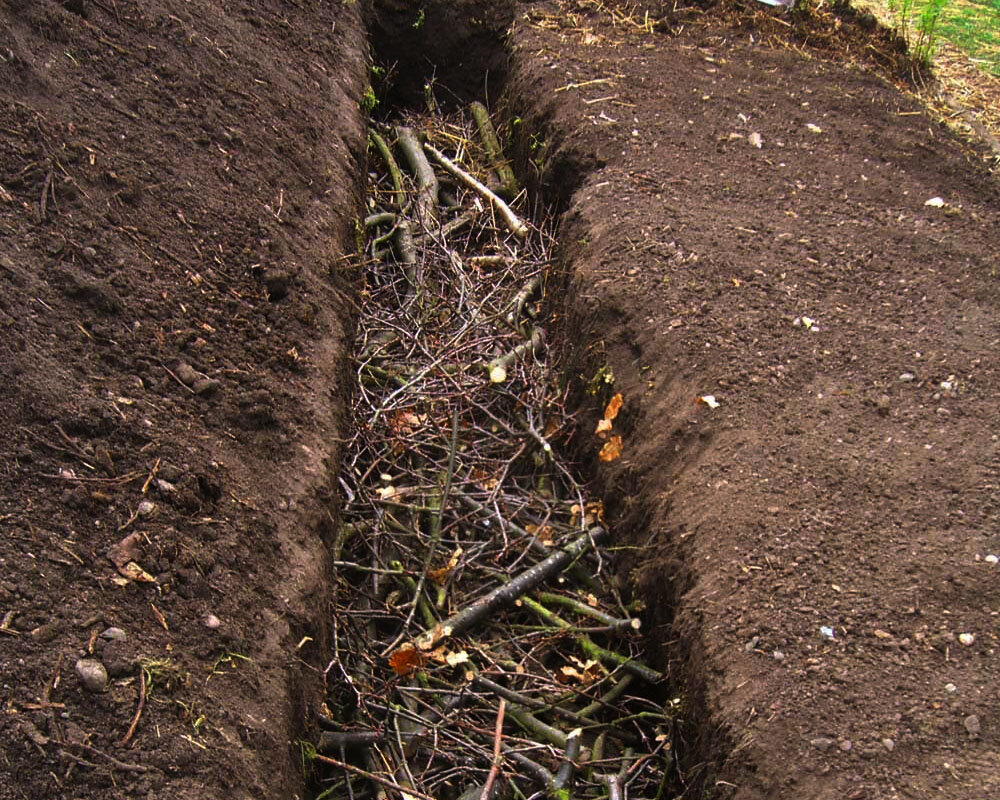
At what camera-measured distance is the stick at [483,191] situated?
4.21m

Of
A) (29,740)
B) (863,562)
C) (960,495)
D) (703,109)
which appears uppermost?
(703,109)

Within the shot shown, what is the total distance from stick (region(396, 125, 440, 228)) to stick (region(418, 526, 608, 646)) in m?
1.87

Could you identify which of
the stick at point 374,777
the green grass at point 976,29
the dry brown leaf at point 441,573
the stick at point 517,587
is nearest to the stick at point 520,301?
the stick at point 517,587

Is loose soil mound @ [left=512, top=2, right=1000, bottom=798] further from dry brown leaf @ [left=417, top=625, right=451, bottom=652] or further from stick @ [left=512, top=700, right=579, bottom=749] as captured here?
dry brown leaf @ [left=417, top=625, right=451, bottom=652]

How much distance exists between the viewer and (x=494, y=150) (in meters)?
4.74

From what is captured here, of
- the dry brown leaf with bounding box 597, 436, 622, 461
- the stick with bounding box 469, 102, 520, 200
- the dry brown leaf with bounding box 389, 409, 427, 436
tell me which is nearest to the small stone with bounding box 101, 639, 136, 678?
the dry brown leaf with bounding box 389, 409, 427, 436

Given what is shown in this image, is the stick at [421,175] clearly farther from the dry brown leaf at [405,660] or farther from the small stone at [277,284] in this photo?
the dry brown leaf at [405,660]

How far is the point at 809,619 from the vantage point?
243 cm

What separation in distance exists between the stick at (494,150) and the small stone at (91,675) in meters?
3.31

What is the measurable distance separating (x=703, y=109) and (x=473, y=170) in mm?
1266

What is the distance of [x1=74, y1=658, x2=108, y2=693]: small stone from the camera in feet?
6.05

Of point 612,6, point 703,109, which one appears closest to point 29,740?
point 703,109

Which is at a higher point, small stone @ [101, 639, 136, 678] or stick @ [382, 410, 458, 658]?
small stone @ [101, 639, 136, 678]

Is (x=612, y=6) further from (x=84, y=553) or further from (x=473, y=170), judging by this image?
(x=84, y=553)
